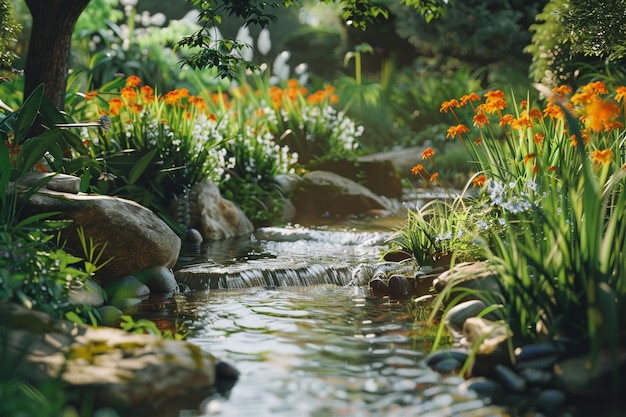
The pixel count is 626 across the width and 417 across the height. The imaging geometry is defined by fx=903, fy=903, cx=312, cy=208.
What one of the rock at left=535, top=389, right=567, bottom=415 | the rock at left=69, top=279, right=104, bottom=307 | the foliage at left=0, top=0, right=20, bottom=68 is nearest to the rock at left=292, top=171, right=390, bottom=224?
the foliage at left=0, top=0, right=20, bottom=68

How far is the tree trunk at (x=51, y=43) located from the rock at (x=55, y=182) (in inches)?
60.4

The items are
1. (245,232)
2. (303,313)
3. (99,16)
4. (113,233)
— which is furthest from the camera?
(99,16)

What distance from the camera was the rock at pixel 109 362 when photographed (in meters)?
4.33

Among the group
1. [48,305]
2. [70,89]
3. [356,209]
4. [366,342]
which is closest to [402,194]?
[356,209]

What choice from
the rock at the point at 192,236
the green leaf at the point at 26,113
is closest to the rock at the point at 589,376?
the green leaf at the point at 26,113

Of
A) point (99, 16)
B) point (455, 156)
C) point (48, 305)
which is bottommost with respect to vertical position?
point (48, 305)

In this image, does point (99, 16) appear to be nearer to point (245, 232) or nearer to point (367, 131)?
point (367, 131)

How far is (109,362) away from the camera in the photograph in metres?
4.52

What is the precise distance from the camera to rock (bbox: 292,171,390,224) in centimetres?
1202

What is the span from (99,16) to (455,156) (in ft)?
28.1

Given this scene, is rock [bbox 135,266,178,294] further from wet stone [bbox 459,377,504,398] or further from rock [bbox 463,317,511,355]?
wet stone [bbox 459,377,504,398]

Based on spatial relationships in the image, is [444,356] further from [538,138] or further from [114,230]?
[114,230]

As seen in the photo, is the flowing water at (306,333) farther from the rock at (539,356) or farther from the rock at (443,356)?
the rock at (539,356)

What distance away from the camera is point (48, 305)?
519 cm
